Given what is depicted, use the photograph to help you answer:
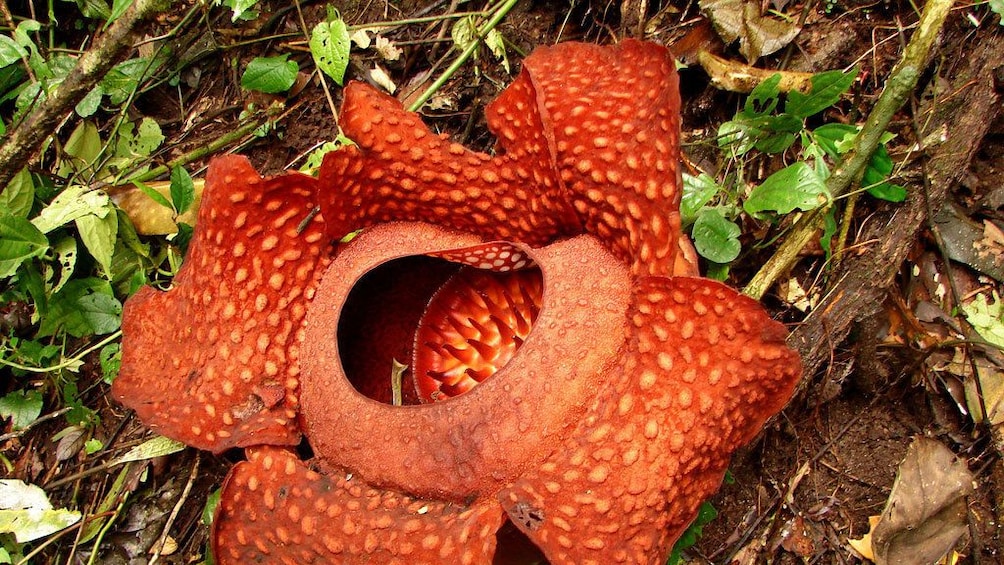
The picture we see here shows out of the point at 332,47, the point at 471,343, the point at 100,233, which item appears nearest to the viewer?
the point at 471,343

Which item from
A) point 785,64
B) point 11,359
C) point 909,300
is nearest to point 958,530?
point 909,300

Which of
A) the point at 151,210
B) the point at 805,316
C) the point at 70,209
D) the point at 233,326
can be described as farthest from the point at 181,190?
the point at 805,316

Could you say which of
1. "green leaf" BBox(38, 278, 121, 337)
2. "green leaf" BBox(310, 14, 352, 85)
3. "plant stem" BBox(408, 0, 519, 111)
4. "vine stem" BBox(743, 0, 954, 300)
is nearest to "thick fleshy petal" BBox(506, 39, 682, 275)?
"vine stem" BBox(743, 0, 954, 300)

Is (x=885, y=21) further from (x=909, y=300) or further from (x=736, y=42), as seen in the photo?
(x=909, y=300)

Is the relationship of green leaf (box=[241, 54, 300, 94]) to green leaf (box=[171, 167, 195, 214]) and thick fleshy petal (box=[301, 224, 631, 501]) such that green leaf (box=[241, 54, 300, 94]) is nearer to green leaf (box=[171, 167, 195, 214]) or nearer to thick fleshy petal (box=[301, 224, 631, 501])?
green leaf (box=[171, 167, 195, 214])

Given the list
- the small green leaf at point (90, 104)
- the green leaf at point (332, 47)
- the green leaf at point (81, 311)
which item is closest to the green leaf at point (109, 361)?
the green leaf at point (81, 311)

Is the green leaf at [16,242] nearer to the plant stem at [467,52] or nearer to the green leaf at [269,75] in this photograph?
the green leaf at [269,75]

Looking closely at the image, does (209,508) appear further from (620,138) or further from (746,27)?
(746,27)
